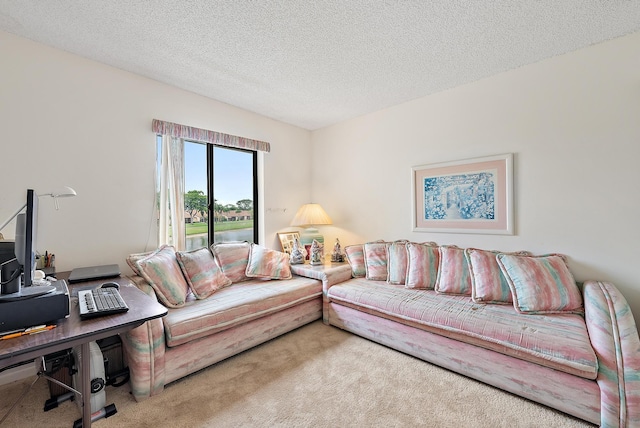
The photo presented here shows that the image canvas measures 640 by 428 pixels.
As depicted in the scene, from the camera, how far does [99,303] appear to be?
4.58 feet

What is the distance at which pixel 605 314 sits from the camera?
1607 mm

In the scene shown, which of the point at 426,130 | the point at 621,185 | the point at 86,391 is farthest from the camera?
the point at 426,130

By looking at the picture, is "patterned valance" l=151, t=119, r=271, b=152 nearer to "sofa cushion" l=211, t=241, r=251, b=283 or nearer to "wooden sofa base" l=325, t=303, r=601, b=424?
"sofa cushion" l=211, t=241, r=251, b=283

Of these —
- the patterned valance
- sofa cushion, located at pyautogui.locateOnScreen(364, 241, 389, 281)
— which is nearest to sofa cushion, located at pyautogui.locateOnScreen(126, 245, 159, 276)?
the patterned valance

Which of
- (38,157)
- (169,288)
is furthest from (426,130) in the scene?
(38,157)

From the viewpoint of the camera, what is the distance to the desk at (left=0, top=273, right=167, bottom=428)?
1.03 metres

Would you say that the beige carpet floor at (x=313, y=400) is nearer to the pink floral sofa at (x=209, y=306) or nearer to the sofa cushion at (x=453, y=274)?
the pink floral sofa at (x=209, y=306)

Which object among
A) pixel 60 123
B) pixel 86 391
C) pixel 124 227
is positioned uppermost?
pixel 60 123

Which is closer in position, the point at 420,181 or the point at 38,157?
the point at 38,157

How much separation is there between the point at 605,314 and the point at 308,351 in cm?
202

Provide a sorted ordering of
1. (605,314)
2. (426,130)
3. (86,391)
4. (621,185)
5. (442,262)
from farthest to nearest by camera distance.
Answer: (426,130), (442,262), (621,185), (605,314), (86,391)

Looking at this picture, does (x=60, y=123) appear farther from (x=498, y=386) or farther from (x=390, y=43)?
(x=498, y=386)

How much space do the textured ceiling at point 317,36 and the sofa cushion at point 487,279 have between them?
167 centimetres

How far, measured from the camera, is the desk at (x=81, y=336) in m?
1.03
